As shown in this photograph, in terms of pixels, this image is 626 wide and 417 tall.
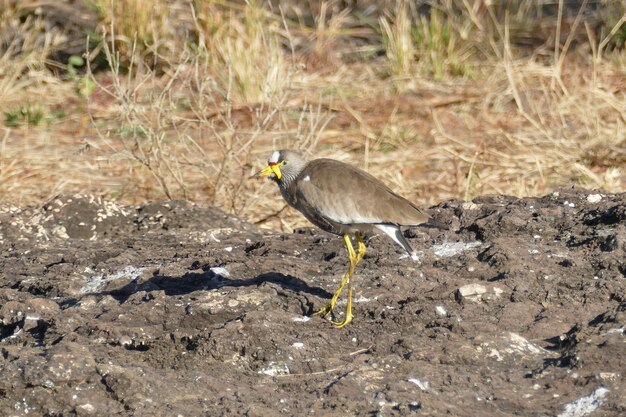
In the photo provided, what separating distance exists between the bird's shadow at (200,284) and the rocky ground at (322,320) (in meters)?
0.01

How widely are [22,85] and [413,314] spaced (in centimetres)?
638

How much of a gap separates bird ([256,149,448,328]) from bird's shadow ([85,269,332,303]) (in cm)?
22

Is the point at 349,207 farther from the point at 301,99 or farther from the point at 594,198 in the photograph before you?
the point at 301,99

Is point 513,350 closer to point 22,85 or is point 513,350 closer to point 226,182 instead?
point 226,182

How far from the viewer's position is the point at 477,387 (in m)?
3.81

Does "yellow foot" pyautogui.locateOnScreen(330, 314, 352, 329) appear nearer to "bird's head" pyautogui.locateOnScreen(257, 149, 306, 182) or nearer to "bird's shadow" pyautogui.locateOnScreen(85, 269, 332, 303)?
"bird's shadow" pyautogui.locateOnScreen(85, 269, 332, 303)

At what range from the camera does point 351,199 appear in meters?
4.56

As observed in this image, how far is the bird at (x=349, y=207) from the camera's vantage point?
453cm

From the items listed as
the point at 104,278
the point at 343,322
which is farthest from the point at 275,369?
the point at 104,278

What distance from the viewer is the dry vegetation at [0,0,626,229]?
24.3 ft

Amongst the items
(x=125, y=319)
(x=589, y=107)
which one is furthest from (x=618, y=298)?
(x=589, y=107)

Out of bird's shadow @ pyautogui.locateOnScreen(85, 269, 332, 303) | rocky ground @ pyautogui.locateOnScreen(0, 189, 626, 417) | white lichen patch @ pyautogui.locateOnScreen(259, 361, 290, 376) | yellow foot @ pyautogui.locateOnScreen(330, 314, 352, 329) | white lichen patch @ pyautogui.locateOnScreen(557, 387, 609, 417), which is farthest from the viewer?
bird's shadow @ pyautogui.locateOnScreen(85, 269, 332, 303)

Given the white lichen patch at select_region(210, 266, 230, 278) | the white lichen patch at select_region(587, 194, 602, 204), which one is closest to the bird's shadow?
the white lichen patch at select_region(210, 266, 230, 278)

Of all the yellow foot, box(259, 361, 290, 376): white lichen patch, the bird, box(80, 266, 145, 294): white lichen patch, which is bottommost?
box(80, 266, 145, 294): white lichen patch
